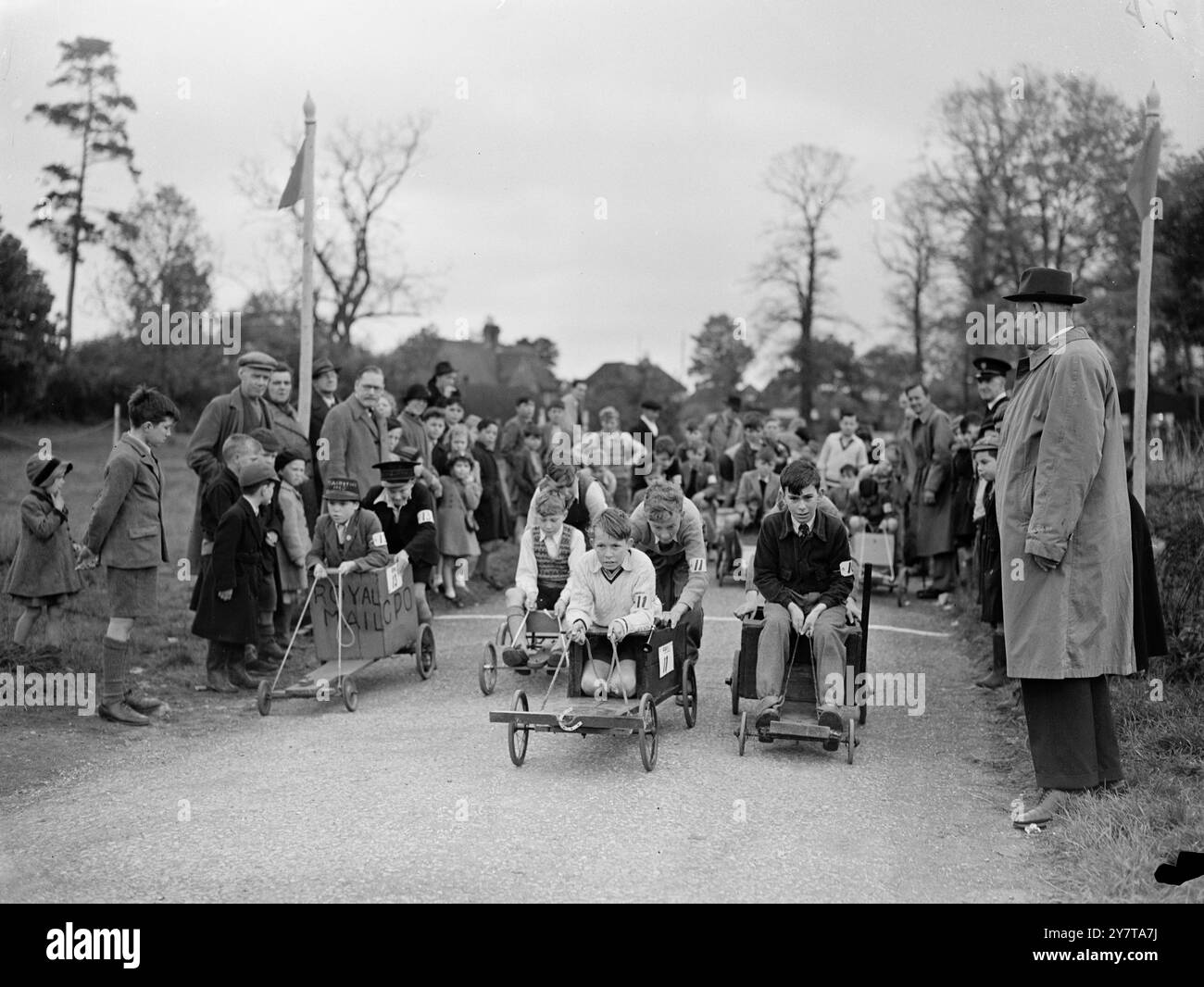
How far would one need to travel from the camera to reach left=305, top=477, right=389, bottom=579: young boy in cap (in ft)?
29.5

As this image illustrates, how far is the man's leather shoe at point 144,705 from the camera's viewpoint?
803 cm

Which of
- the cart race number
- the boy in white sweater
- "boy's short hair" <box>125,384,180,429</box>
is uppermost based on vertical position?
"boy's short hair" <box>125,384,180,429</box>

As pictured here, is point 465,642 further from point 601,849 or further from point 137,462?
point 601,849

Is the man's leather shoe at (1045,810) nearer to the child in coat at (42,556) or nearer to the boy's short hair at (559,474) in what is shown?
the boy's short hair at (559,474)

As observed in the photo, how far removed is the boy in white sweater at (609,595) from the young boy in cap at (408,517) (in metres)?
2.22

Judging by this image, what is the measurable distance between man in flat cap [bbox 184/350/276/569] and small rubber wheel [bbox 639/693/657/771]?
13.6 feet

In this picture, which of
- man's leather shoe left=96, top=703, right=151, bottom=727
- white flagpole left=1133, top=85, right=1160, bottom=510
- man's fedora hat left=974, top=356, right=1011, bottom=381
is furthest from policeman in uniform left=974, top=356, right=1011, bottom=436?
man's leather shoe left=96, top=703, right=151, bottom=727

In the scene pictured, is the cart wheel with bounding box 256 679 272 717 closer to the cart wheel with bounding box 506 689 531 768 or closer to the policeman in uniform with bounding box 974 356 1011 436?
the cart wheel with bounding box 506 689 531 768

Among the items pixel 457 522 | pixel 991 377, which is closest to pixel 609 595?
pixel 991 377

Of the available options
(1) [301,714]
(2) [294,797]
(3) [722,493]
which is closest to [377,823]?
(2) [294,797]

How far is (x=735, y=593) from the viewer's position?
45.8ft

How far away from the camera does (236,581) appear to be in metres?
8.70

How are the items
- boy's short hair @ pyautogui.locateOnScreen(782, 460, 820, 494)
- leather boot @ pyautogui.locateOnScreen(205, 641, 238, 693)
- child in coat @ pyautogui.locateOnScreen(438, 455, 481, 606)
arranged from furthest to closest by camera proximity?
1. child in coat @ pyautogui.locateOnScreen(438, 455, 481, 606)
2. leather boot @ pyautogui.locateOnScreen(205, 641, 238, 693)
3. boy's short hair @ pyautogui.locateOnScreen(782, 460, 820, 494)

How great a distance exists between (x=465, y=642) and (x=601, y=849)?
5.64m
